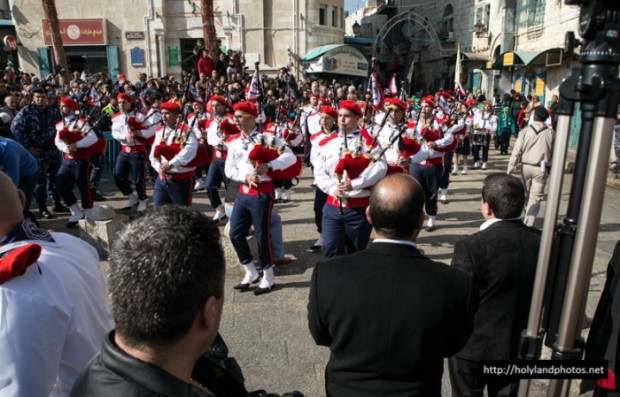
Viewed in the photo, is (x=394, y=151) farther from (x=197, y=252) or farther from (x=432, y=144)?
(x=197, y=252)

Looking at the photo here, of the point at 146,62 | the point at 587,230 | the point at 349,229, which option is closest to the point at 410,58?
the point at 146,62

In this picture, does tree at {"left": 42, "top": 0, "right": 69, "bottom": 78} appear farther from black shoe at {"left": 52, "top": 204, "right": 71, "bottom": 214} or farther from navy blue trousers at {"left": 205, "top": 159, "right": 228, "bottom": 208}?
navy blue trousers at {"left": 205, "top": 159, "right": 228, "bottom": 208}

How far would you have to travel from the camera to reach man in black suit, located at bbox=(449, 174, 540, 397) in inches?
113

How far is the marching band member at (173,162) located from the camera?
7074 millimetres

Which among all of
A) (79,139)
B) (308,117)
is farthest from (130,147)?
(308,117)

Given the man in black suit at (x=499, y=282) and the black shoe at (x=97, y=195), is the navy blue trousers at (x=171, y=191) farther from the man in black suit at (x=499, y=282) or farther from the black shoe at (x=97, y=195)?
the man in black suit at (x=499, y=282)

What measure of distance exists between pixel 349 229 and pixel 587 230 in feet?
12.4

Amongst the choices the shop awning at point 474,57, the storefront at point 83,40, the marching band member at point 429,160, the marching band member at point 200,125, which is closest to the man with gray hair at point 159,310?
the marching band member at point 429,160

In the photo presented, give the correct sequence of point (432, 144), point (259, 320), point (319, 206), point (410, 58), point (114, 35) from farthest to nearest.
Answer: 1. point (410, 58)
2. point (114, 35)
3. point (432, 144)
4. point (319, 206)
5. point (259, 320)

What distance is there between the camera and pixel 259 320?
5.03 metres

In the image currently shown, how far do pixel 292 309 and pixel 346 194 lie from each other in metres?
1.39

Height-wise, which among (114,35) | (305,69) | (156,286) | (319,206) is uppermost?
(114,35)

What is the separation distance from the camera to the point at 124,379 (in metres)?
1.24

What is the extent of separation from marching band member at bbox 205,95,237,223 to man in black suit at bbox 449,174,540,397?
6.27m
